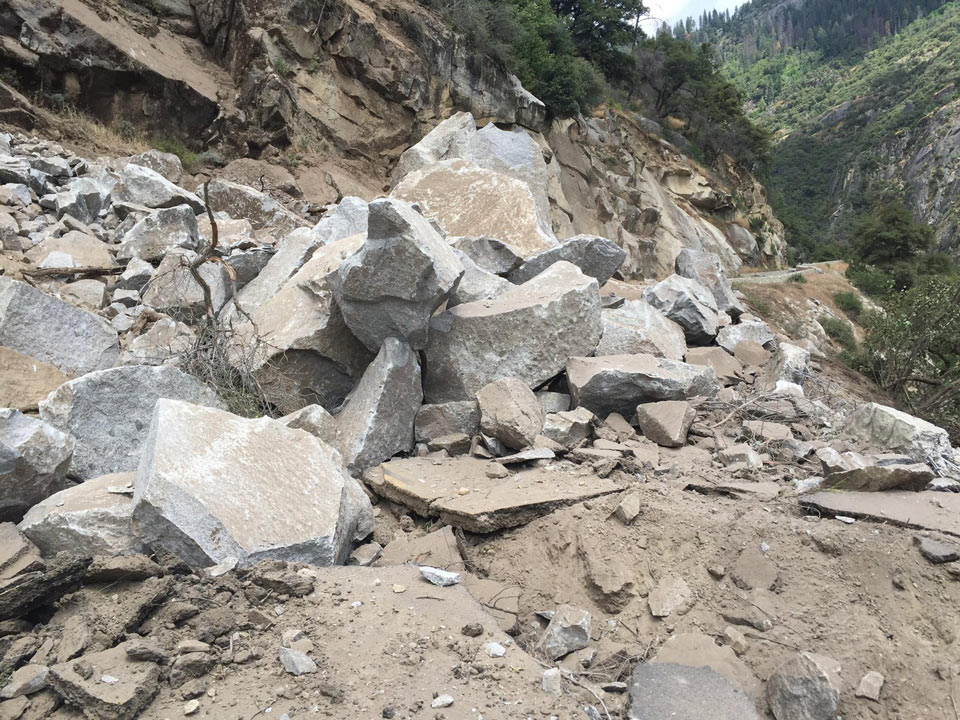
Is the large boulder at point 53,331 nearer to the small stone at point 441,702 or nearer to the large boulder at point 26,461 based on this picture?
the large boulder at point 26,461

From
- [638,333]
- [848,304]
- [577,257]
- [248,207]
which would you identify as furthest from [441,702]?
[848,304]

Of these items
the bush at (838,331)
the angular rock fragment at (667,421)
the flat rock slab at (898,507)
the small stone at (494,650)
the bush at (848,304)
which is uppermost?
the bush at (848,304)

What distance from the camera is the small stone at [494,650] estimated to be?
2033 mm

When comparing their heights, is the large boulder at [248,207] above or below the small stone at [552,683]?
above

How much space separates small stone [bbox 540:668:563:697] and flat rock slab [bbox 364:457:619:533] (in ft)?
3.16

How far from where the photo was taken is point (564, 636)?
2289mm

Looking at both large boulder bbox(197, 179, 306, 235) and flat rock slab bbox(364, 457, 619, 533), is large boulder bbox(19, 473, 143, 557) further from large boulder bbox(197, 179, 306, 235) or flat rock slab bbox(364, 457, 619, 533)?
large boulder bbox(197, 179, 306, 235)

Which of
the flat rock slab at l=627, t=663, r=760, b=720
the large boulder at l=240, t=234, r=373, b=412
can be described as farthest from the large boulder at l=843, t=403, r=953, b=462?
the large boulder at l=240, t=234, r=373, b=412

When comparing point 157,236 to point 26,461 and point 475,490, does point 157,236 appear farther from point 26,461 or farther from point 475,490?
point 475,490

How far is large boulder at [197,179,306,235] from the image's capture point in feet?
21.4

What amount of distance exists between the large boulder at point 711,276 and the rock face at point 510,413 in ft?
13.1

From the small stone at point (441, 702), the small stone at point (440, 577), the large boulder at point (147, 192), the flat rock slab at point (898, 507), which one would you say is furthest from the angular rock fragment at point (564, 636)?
the large boulder at point (147, 192)

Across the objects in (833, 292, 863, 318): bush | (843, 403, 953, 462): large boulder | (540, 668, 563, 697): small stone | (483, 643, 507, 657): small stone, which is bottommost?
(483, 643, 507, 657): small stone

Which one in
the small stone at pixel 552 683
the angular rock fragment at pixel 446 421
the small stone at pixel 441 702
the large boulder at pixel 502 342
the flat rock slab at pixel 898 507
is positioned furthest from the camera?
the large boulder at pixel 502 342
